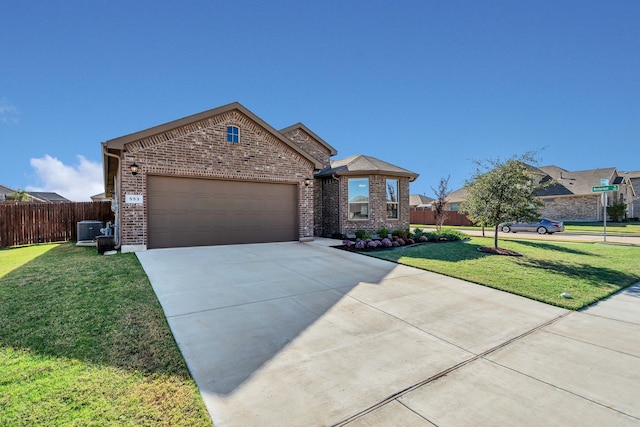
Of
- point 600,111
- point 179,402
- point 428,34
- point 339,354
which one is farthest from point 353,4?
point 600,111

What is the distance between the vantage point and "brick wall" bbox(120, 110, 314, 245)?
8.87 meters

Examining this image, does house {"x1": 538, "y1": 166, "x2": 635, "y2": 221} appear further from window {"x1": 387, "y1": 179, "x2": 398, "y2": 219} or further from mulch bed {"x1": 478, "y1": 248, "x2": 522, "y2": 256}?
mulch bed {"x1": 478, "y1": 248, "x2": 522, "y2": 256}

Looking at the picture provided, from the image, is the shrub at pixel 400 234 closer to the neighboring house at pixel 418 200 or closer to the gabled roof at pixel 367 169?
the gabled roof at pixel 367 169

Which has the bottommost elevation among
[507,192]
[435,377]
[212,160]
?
[435,377]

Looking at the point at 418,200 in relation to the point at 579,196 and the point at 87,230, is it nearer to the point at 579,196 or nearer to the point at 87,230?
the point at 579,196

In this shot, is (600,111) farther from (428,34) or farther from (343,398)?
(343,398)

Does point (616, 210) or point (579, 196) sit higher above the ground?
point (579, 196)

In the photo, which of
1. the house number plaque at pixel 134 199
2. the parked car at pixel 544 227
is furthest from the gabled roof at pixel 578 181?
the house number plaque at pixel 134 199

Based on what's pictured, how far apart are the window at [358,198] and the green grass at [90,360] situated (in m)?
9.75

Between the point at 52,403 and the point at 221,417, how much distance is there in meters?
1.30

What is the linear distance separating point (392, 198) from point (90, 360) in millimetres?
12875

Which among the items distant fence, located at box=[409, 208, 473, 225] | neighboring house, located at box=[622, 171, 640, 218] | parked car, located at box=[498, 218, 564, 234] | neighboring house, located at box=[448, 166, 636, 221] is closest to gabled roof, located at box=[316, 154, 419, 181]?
parked car, located at box=[498, 218, 564, 234]

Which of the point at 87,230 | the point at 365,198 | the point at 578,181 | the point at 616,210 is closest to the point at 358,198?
the point at 365,198

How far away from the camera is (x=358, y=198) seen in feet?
45.0
